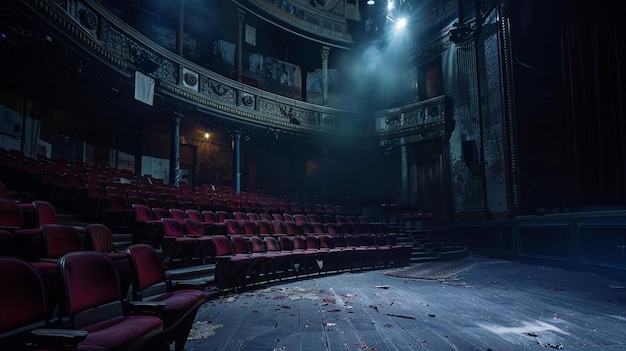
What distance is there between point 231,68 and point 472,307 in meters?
10.5

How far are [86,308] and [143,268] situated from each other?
19.4 inches

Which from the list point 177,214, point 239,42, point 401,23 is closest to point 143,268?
point 177,214

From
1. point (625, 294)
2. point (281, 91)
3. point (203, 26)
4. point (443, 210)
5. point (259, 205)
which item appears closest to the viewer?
point (625, 294)

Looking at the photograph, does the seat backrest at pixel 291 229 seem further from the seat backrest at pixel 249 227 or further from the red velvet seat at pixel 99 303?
the red velvet seat at pixel 99 303

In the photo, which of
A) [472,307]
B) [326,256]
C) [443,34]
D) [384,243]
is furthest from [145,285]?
[443,34]

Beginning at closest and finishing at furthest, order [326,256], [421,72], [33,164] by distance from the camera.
A: [33,164], [326,256], [421,72]

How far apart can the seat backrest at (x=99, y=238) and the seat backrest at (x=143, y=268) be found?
3.04ft

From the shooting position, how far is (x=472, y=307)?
3.36 m

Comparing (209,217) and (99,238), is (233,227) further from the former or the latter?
(99,238)

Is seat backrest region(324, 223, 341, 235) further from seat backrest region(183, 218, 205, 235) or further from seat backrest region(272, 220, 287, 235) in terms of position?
seat backrest region(183, 218, 205, 235)

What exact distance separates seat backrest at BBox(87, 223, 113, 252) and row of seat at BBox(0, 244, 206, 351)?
Answer: 747 millimetres

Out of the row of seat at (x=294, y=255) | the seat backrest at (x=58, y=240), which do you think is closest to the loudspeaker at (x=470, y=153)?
the row of seat at (x=294, y=255)

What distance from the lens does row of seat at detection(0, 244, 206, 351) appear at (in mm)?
1456

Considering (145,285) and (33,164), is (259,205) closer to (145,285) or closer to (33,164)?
(33,164)
